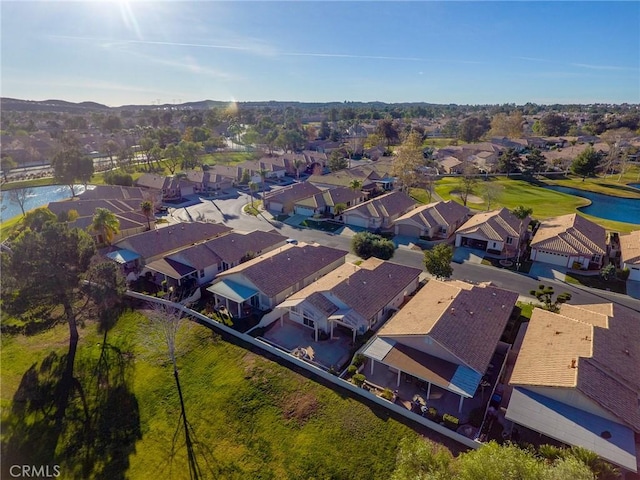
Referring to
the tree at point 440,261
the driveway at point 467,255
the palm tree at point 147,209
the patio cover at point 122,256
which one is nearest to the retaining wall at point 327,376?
the patio cover at point 122,256

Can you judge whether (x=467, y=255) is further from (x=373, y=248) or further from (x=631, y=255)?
(x=631, y=255)

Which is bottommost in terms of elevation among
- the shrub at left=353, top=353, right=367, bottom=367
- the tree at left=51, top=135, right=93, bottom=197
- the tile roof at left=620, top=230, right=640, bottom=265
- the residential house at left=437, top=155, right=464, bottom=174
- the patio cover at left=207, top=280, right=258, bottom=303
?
the shrub at left=353, top=353, right=367, bottom=367

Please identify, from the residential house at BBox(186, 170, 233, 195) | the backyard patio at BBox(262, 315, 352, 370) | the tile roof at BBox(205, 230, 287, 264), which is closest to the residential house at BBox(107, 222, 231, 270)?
the tile roof at BBox(205, 230, 287, 264)

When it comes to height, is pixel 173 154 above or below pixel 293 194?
above

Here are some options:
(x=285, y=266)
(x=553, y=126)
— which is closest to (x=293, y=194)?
(x=285, y=266)

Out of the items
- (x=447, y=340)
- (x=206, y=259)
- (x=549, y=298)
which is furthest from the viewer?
(x=206, y=259)

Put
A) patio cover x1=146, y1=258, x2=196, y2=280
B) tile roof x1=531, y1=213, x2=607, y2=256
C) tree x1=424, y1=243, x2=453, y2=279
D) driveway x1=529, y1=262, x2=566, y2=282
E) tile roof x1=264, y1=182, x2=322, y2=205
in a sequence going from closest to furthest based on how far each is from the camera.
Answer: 1. tree x1=424, y1=243, x2=453, y2=279
2. patio cover x1=146, y1=258, x2=196, y2=280
3. driveway x1=529, y1=262, x2=566, y2=282
4. tile roof x1=531, y1=213, x2=607, y2=256
5. tile roof x1=264, y1=182, x2=322, y2=205

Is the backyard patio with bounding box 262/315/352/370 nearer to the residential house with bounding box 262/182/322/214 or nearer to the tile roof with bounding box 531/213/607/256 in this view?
the tile roof with bounding box 531/213/607/256
